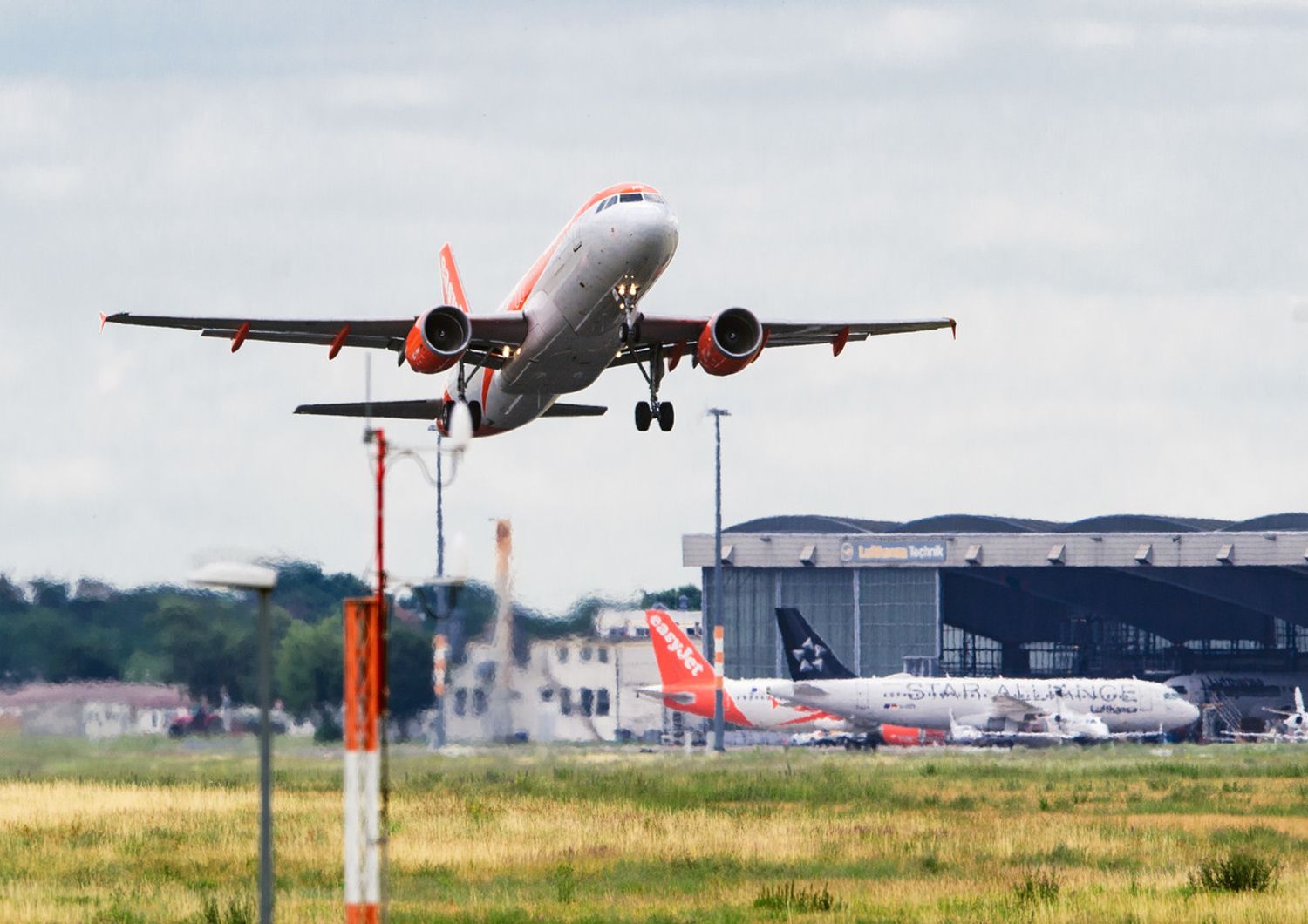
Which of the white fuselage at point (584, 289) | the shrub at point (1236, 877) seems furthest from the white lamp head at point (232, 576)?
the white fuselage at point (584, 289)

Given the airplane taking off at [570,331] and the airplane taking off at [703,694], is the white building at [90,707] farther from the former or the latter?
the airplane taking off at [703,694]

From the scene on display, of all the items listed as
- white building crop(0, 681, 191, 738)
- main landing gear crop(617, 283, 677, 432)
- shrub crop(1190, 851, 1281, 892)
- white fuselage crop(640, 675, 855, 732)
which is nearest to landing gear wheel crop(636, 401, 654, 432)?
main landing gear crop(617, 283, 677, 432)

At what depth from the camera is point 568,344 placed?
40.0m

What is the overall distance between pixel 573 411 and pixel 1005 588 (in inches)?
3335

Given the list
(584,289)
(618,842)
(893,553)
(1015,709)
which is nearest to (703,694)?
(1015,709)

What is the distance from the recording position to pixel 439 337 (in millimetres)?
40188

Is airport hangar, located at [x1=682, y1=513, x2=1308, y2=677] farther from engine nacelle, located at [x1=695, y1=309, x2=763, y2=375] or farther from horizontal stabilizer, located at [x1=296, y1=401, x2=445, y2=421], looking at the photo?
engine nacelle, located at [x1=695, y1=309, x2=763, y2=375]

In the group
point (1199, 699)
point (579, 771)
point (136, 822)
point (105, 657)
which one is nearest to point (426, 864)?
point (136, 822)

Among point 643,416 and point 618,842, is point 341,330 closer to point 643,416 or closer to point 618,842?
point 643,416

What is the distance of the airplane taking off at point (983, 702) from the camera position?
93500 mm

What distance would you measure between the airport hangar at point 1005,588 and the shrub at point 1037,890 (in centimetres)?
8531

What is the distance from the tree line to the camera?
41.8 m

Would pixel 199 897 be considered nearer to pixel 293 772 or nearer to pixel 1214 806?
pixel 293 772

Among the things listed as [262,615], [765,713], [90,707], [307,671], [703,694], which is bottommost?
[765,713]
